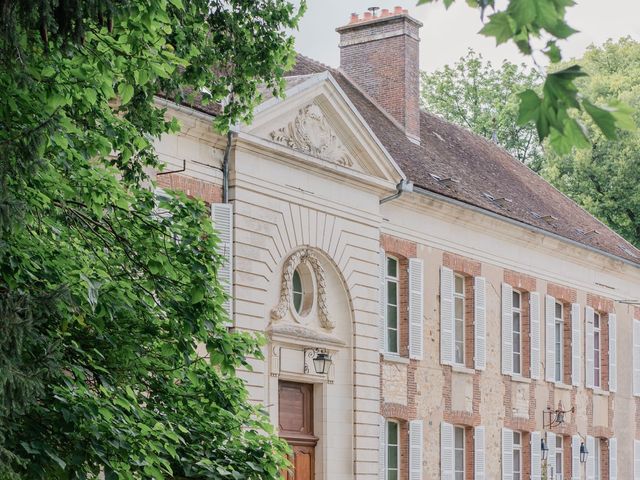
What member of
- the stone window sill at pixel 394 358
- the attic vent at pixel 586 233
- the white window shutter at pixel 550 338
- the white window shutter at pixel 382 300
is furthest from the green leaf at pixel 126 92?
the attic vent at pixel 586 233

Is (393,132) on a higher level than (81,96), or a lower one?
higher

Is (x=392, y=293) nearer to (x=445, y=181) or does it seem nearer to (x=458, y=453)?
(x=445, y=181)

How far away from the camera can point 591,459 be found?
31.3m

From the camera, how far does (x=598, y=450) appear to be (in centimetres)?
3188

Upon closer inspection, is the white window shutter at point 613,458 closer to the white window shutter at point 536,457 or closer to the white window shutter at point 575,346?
the white window shutter at point 575,346

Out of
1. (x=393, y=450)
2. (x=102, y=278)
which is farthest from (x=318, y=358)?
(x=102, y=278)

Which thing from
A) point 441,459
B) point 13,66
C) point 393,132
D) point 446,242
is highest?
point 393,132

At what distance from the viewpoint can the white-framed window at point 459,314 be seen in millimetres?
27000

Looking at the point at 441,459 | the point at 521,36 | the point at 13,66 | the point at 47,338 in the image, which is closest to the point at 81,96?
the point at 13,66

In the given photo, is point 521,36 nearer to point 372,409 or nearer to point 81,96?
point 81,96

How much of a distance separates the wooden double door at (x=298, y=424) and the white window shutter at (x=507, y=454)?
615 centimetres

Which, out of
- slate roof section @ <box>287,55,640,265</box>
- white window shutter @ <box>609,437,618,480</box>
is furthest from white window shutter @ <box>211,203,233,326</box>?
white window shutter @ <box>609,437,618,480</box>

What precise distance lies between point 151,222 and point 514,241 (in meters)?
17.3

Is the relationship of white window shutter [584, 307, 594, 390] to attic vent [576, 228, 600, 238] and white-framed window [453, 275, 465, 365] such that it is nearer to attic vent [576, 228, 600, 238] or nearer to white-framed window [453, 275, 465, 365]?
attic vent [576, 228, 600, 238]
